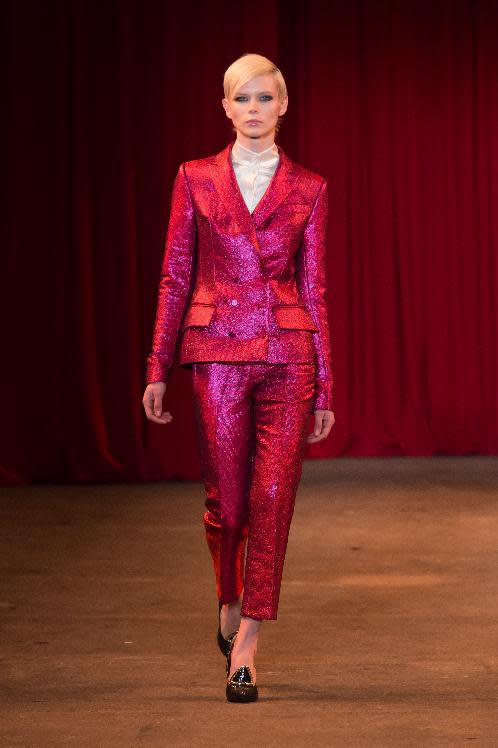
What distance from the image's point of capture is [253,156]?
101 inches

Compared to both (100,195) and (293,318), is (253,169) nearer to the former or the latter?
(293,318)

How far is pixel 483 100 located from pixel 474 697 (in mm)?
4899

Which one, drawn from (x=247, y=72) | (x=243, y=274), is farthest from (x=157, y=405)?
(x=247, y=72)

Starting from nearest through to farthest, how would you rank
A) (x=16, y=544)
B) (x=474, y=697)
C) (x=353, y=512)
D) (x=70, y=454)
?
(x=474, y=697) → (x=16, y=544) → (x=353, y=512) → (x=70, y=454)

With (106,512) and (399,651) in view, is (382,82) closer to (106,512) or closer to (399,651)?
(106,512)

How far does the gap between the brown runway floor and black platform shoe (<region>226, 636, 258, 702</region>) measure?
0.08 ft

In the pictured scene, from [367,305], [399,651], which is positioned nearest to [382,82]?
[367,305]

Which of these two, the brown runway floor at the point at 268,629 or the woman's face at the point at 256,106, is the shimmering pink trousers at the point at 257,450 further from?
the woman's face at the point at 256,106

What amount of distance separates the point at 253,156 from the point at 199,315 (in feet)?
1.07

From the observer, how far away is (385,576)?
3.71 meters

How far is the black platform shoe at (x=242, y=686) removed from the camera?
247 centimetres

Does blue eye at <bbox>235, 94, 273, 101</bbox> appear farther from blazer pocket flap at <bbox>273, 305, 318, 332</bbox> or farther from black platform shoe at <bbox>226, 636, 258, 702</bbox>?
black platform shoe at <bbox>226, 636, 258, 702</bbox>

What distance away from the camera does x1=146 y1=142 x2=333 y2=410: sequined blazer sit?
2.49 meters

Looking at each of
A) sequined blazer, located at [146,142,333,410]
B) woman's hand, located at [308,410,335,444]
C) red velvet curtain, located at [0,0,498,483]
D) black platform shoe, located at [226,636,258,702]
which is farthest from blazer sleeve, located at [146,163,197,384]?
red velvet curtain, located at [0,0,498,483]
